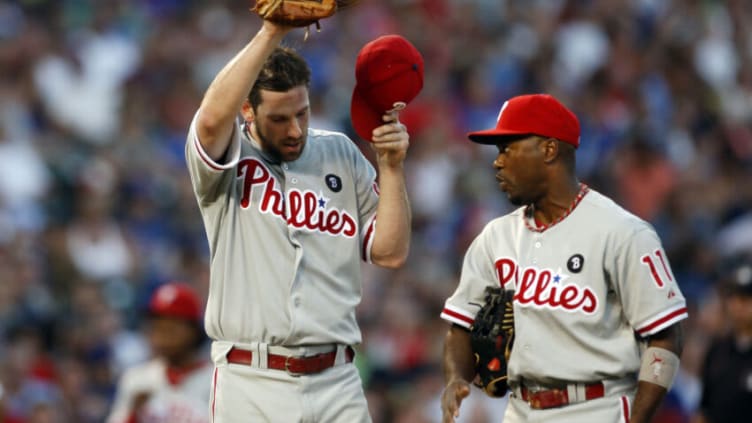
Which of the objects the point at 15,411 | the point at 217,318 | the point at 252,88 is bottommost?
the point at 15,411

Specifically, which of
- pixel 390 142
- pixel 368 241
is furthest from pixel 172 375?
pixel 390 142

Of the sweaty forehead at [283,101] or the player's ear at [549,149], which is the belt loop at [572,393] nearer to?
the player's ear at [549,149]

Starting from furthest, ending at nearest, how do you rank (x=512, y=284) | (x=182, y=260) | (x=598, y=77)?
(x=598, y=77) → (x=182, y=260) → (x=512, y=284)

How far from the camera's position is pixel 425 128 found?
1233 centimetres

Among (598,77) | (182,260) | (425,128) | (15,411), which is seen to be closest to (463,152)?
(425,128)

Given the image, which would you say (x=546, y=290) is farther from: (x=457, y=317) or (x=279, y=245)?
(x=279, y=245)

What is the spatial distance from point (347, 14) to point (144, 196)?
3269 millimetres

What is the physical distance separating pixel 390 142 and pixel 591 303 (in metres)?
0.88

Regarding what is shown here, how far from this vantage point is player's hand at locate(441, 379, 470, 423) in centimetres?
502

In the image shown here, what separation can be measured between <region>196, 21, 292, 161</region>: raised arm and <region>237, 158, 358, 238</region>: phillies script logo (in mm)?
258

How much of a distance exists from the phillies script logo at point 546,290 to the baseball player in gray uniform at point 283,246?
0.42 meters

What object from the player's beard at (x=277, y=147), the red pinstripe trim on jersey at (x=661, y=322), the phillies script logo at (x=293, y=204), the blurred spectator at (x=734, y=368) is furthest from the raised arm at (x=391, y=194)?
the blurred spectator at (x=734, y=368)

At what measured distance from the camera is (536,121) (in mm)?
5148

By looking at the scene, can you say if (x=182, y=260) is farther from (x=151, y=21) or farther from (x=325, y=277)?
(x=325, y=277)
